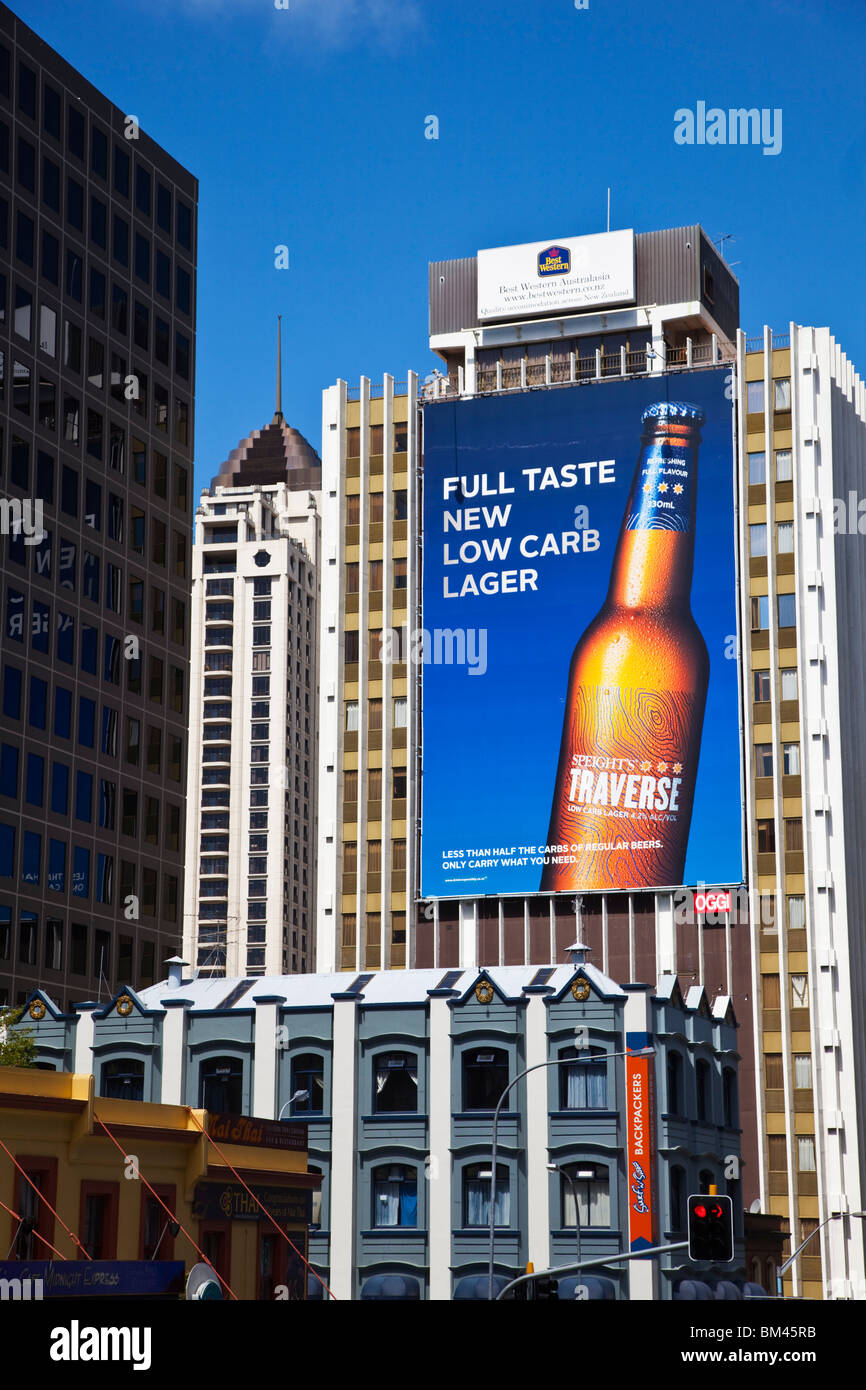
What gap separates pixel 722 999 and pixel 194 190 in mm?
63882

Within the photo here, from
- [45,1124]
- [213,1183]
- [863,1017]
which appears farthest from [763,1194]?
[45,1124]

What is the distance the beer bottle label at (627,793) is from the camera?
352 feet

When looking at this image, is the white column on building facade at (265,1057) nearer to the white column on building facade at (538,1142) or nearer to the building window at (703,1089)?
the white column on building facade at (538,1142)

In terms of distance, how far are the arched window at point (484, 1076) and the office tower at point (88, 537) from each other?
2451 centimetres

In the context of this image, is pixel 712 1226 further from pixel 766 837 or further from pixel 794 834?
pixel 794 834

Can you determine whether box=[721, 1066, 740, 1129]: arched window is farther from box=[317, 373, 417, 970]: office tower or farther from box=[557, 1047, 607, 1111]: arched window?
box=[317, 373, 417, 970]: office tower

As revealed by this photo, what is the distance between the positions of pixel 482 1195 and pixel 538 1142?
3.22 metres

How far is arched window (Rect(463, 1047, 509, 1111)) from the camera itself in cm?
7562

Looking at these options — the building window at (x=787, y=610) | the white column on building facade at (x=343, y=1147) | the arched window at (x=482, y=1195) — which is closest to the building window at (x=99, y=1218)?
the white column on building facade at (x=343, y=1147)

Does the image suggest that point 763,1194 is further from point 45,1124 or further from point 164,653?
point 45,1124

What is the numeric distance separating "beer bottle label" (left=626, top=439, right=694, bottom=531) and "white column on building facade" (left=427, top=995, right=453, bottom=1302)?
43.5 metres

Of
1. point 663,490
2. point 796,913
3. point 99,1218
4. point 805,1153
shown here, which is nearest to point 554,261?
point 663,490

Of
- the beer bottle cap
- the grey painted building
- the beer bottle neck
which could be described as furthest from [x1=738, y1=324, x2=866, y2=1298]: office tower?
the grey painted building

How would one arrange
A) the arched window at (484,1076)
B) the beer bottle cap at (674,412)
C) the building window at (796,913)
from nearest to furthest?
the arched window at (484,1076) < the building window at (796,913) < the beer bottle cap at (674,412)
